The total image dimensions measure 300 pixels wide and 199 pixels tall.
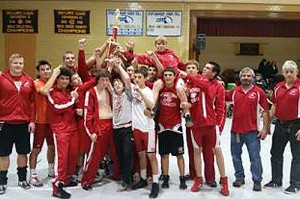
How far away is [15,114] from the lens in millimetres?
4414

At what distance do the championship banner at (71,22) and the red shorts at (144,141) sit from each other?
6.36 m

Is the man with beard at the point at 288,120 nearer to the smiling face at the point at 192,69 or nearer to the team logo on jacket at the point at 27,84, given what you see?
the smiling face at the point at 192,69

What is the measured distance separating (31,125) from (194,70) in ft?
6.28

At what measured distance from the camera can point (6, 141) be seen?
4406 mm

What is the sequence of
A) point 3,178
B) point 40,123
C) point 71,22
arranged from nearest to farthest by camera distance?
1. point 3,178
2. point 40,123
3. point 71,22

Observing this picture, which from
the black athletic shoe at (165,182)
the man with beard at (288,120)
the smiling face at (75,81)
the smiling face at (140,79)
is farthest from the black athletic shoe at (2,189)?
the man with beard at (288,120)

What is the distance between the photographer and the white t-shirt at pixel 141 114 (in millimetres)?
4516

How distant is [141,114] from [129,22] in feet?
20.2

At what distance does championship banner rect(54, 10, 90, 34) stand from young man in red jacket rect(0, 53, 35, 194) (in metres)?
6.07

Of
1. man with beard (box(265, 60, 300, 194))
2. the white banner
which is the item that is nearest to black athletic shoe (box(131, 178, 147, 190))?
man with beard (box(265, 60, 300, 194))

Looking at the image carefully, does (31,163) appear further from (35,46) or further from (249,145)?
(35,46)

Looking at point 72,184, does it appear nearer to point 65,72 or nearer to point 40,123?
point 40,123

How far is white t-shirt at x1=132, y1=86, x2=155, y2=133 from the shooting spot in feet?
14.8

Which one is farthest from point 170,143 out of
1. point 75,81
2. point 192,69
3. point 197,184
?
point 75,81
